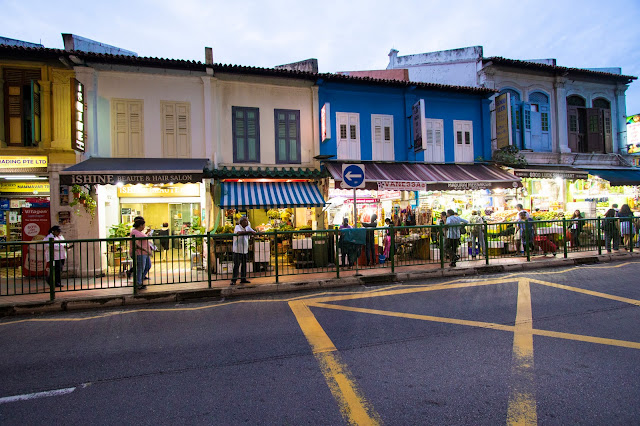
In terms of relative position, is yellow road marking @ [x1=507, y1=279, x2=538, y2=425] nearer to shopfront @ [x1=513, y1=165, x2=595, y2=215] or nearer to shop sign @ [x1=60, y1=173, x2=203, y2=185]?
shop sign @ [x1=60, y1=173, x2=203, y2=185]

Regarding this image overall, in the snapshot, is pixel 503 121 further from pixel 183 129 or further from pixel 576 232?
pixel 183 129

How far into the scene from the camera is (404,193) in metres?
14.2

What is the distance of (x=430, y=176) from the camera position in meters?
13.1

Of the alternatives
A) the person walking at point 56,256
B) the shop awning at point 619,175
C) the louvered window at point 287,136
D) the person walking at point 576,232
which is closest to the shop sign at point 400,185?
the louvered window at point 287,136

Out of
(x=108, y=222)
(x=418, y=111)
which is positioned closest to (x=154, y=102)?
(x=108, y=222)

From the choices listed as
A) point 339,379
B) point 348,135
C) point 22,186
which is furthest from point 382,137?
point 22,186

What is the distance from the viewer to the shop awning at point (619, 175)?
15.1 m

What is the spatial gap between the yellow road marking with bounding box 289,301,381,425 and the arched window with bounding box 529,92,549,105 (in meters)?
16.2

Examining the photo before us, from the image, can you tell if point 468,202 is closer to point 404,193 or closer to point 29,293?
point 404,193

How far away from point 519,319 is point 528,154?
42.6 ft

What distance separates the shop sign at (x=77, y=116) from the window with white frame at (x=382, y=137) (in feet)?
32.6

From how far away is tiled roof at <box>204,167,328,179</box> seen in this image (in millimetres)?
11573

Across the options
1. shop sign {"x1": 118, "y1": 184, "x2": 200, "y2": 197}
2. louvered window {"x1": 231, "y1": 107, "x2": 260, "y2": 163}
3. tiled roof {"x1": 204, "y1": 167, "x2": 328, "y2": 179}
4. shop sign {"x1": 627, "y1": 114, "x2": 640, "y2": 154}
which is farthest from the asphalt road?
shop sign {"x1": 627, "y1": 114, "x2": 640, "y2": 154}

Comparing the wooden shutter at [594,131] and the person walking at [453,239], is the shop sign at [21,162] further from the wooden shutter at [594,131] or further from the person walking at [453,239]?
the wooden shutter at [594,131]
